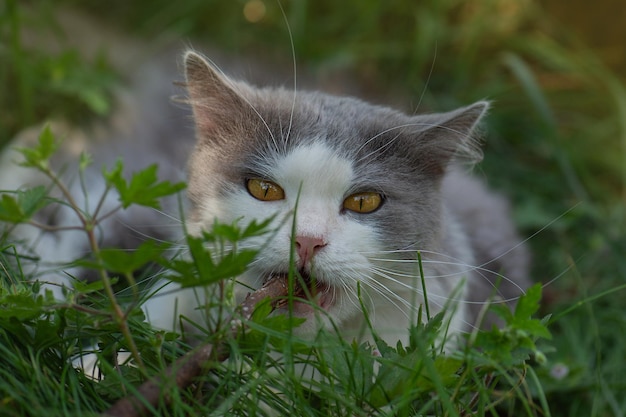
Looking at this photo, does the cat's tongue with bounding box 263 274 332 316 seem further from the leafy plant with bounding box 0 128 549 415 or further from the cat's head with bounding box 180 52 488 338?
the leafy plant with bounding box 0 128 549 415

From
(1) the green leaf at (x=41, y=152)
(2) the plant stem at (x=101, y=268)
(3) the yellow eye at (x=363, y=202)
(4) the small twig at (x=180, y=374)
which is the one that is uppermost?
(3) the yellow eye at (x=363, y=202)

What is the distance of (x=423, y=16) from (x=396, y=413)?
9.56 feet

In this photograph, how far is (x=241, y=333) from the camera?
4.82ft

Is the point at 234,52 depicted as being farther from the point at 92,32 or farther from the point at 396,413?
the point at 396,413

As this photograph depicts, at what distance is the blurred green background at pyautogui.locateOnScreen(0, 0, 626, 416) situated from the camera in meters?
3.08

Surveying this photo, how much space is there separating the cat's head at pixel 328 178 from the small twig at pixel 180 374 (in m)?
0.19

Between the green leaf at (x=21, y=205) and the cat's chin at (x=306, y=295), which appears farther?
the cat's chin at (x=306, y=295)

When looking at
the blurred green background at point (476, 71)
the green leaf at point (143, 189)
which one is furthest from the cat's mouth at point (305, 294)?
the blurred green background at point (476, 71)

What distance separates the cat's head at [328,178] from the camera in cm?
168

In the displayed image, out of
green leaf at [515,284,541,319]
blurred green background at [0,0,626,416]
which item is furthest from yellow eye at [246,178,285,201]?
blurred green background at [0,0,626,416]

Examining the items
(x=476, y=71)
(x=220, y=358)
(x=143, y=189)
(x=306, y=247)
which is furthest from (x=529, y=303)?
(x=476, y=71)

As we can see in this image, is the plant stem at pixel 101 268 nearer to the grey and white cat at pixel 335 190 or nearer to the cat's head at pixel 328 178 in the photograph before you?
the grey and white cat at pixel 335 190

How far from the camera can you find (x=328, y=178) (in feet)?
5.74

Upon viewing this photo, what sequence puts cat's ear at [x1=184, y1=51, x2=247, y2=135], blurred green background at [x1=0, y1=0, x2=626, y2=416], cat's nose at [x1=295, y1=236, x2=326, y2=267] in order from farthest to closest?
blurred green background at [x1=0, y1=0, x2=626, y2=416], cat's ear at [x1=184, y1=51, x2=247, y2=135], cat's nose at [x1=295, y1=236, x2=326, y2=267]
